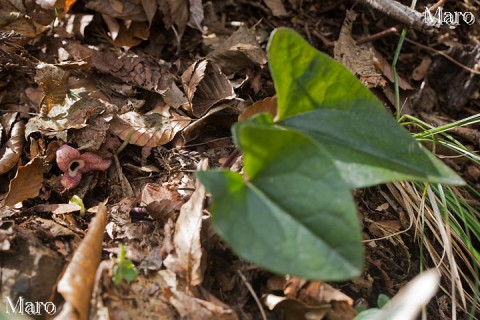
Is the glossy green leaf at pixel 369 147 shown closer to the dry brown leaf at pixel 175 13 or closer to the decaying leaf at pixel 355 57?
the decaying leaf at pixel 355 57

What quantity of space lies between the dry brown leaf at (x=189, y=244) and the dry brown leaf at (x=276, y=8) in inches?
47.4

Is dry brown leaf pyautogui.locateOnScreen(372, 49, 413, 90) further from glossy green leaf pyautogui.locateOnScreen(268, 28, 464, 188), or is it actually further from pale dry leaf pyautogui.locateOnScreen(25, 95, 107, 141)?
pale dry leaf pyautogui.locateOnScreen(25, 95, 107, 141)

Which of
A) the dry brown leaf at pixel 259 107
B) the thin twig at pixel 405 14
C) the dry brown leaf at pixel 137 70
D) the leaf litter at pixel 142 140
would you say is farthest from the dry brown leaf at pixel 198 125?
the thin twig at pixel 405 14

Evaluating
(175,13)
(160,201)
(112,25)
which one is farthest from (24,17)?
(160,201)

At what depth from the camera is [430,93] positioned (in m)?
2.19

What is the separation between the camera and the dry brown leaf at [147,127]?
5.41ft

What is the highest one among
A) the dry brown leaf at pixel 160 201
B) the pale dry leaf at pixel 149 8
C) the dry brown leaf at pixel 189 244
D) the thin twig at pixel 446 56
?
the thin twig at pixel 446 56

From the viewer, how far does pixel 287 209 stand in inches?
41.6

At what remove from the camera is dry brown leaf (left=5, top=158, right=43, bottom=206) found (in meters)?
1.50

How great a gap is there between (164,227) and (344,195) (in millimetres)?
589

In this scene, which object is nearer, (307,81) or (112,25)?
(307,81)

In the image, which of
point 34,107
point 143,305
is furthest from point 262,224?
point 34,107

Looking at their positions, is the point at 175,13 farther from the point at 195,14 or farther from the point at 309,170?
the point at 309,170

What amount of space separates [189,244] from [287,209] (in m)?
0.34
